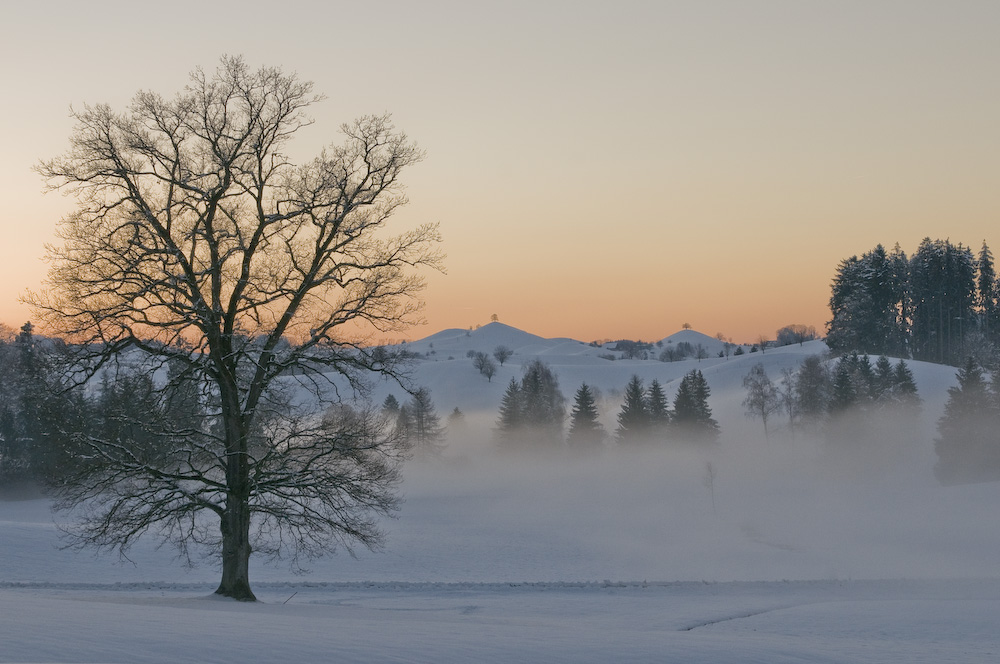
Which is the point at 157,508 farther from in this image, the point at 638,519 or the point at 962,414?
the point at 962,414

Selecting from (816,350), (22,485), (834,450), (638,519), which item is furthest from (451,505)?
(816,350)

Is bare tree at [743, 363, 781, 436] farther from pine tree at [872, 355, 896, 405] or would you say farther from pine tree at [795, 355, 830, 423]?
pine tree at [872, 355, 896, 405]

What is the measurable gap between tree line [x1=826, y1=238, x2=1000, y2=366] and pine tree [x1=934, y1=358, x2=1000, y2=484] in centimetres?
4720

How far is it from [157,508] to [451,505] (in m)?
44.1

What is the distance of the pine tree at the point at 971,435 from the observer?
62.3 m

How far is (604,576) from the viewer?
109 feet

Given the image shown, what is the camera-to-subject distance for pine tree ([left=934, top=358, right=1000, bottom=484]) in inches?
2454

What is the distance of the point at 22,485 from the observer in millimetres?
57719

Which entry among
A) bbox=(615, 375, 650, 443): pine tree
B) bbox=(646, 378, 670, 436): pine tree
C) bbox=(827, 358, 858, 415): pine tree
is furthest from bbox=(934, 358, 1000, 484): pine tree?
bbox=(615, 375, 650, 443): pine tree

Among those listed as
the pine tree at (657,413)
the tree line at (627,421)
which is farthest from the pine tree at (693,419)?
the pine tree at (657,413)

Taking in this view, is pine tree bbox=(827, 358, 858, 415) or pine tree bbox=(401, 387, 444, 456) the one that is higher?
pine tree bbox=(827, 358, 858, 415)

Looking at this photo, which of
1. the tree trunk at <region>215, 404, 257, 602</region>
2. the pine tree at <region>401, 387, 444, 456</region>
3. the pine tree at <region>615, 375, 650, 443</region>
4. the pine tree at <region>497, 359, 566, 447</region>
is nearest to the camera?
the tree trunk at <region>215, 404, 257, 602</region>

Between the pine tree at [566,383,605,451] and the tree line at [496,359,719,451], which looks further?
the pine tree at [566,383,605,451]

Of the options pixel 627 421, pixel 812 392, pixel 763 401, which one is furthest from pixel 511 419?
pixel 812 392
